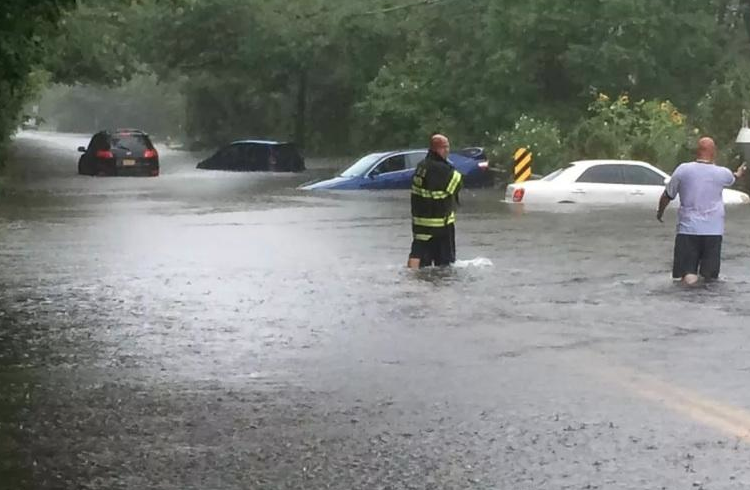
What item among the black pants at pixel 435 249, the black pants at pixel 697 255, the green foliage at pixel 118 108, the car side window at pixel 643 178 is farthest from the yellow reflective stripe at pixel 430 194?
the green foliage at pixel 118 108

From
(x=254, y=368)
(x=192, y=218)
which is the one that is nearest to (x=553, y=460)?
(x=254, y=368)

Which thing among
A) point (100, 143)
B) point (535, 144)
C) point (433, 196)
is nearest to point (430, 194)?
point (433, 196)

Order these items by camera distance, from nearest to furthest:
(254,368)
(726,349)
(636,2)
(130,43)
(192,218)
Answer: (254,368)
(726,349)
(192,218)
(636,2)
(130,43)

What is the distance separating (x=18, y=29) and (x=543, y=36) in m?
28.9

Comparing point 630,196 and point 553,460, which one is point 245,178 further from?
point 553,460

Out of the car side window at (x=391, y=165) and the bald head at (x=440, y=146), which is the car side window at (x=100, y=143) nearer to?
the car side window at (x=391, y=165)

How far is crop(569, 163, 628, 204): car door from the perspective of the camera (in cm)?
2742

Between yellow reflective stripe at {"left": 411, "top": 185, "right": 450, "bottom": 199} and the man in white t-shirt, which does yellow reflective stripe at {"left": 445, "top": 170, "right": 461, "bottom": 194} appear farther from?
the man in white t-shirt

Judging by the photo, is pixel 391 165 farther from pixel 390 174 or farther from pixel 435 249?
pixel 435 249

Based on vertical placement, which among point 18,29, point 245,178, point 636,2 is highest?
point 636,2

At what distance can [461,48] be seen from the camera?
49188 millimetres

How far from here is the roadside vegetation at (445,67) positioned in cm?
3853

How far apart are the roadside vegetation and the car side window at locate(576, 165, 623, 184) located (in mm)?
6762

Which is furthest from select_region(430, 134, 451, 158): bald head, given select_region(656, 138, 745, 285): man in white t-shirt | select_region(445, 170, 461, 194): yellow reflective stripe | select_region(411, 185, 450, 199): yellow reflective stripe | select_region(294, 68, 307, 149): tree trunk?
select_region(294, 68, 307, 149): tree trunk
